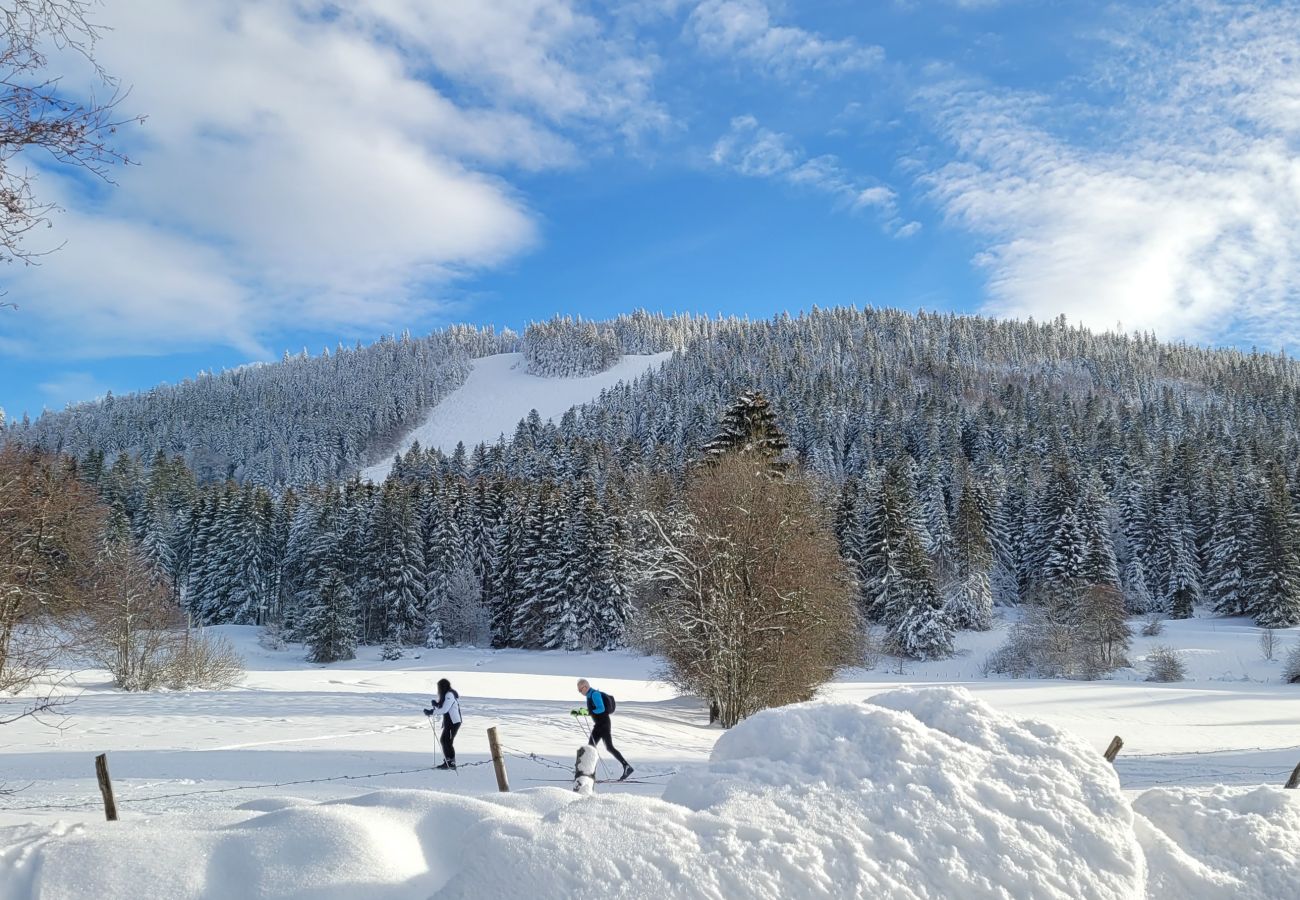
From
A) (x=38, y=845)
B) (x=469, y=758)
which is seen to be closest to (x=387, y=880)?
(x=38, y=845)

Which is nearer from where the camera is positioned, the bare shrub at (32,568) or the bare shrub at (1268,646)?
the bare shrub at (32,568)

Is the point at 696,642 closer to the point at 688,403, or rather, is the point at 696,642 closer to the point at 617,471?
the point at 617,471


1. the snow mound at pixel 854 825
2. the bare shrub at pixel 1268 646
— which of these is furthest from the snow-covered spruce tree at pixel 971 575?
the snow mound at pixel 854 825

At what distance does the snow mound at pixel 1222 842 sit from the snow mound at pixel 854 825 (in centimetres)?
43

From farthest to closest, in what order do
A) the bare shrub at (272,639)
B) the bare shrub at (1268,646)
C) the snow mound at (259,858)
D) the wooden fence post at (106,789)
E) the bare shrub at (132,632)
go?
the bare shrub at (272,639) → the bare shrub at (1268,646) → the bare shrub at (132,632) → the wooden fence post at (106,789) → the snow mound at (259,858)

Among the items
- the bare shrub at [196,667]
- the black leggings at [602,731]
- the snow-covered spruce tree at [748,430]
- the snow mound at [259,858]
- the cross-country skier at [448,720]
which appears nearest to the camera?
the snow mound at [259,858]

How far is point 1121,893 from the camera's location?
5.26 metres

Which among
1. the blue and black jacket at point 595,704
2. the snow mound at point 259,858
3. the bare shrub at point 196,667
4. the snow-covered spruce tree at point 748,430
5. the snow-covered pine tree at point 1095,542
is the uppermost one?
the snow-covered spruce tree at point 748,430

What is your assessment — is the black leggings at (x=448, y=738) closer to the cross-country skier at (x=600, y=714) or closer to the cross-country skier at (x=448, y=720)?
the cross-country skier at (x=448, y=720)

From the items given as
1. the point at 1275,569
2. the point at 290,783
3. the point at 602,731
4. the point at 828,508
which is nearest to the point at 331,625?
the point at 828,508

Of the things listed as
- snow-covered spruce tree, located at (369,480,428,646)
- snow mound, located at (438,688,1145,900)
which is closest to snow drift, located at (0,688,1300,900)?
snow mound, located at (438,688,1145,900)

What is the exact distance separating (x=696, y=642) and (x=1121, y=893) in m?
17.1

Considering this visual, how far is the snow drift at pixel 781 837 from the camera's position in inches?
187

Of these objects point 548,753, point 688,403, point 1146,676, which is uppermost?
point 688,403
